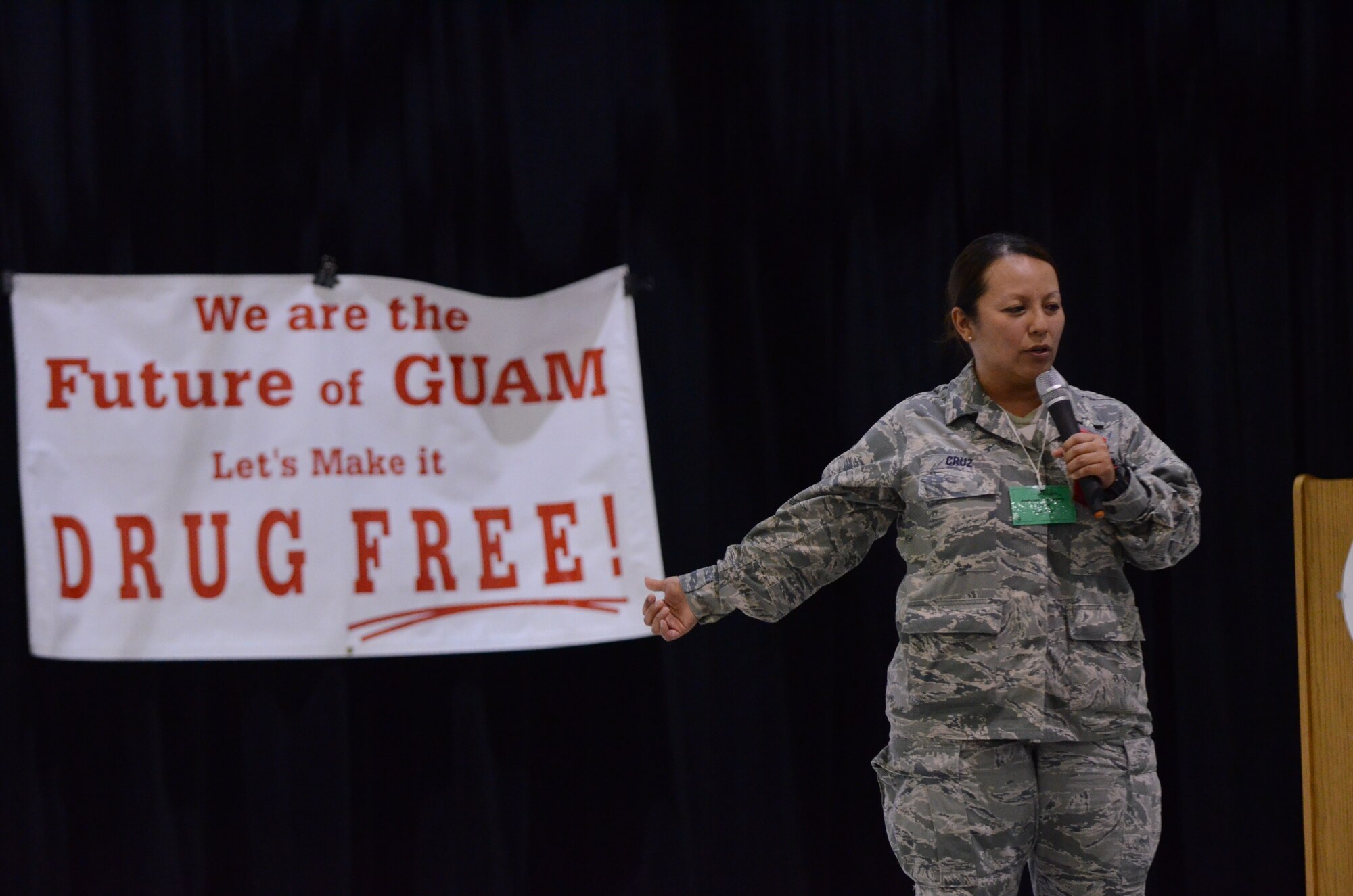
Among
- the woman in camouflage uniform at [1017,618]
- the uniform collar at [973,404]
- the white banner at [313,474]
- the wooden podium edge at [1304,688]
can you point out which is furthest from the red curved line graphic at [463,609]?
the wooden podium edge at [1304,688]

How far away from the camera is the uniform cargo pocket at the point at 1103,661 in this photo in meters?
1.47

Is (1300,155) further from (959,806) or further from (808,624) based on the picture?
(959,806)

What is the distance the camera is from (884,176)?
103 inches

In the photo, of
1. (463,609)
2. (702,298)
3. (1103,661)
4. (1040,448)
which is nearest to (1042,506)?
(1040,448)

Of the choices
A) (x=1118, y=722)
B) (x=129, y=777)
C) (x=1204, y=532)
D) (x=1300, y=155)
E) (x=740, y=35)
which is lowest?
(x=129, y=777)

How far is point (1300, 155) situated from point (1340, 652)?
63.8 inches

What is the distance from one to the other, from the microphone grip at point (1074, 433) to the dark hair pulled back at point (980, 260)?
8.3 inches

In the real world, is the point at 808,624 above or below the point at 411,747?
above

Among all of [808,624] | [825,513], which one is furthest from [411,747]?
[825,513]

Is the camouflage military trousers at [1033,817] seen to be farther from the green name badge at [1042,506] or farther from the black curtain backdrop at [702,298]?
the black curtain backdrop at [702,298]

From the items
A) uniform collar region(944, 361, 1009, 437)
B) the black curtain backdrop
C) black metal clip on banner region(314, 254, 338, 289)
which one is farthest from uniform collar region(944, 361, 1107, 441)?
black metal clip on banner region(314, 254, 338, 289)

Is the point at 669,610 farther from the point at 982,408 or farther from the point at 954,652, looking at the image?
the point at 982,408

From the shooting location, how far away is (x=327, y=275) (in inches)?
97.3

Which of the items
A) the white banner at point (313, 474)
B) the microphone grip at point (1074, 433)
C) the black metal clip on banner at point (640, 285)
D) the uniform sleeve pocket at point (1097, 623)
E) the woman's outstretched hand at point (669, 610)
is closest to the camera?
the microphone grip at point (1074, 433)
